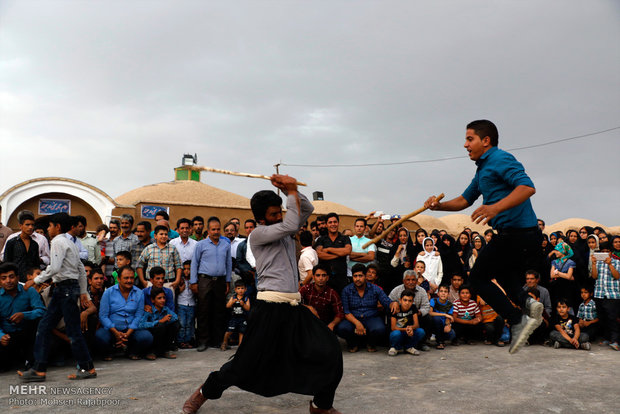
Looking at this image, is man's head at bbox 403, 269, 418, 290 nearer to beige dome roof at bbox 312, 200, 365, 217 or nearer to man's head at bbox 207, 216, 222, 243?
man's head at bbox 207, 216, 222, 243

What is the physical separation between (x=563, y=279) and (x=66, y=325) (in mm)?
8458

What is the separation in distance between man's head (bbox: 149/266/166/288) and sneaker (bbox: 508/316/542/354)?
4993 mm

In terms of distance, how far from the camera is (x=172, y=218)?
19344mm

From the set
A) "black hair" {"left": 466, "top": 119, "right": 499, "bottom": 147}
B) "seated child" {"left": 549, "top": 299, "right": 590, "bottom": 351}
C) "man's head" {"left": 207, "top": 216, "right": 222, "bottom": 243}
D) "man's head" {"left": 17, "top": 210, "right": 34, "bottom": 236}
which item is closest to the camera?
"black hair" {"left": 466, "top": 119, "right": 499, "bottom": 147}

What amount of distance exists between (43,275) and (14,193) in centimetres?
1292

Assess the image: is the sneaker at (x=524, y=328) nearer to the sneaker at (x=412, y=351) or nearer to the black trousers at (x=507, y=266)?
the black trousers at (x=507, y=266)

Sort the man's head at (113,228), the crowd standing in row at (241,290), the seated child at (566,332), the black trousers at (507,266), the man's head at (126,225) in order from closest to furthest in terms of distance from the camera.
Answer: the black trousers at (507,266) → the crowd standing in row at (241,290) → the seated child at (566,332) → the man's head at (126,225) → the man's head at (113,228)

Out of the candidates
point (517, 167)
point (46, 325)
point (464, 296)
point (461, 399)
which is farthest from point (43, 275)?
point (464, 296)

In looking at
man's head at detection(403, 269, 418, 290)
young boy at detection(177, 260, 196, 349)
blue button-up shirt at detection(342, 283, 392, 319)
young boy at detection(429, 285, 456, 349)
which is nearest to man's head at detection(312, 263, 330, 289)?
blue button-up shirt at detection(342, 283, 392, 319)

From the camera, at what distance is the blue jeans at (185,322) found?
764 cm

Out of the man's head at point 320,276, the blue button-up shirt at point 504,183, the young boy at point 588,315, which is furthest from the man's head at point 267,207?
the young boy at point 588,315

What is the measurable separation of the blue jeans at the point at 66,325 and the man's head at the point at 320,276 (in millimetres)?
3333

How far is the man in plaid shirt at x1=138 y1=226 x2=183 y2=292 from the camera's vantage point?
7.57 meters

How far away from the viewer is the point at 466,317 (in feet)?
27.3
